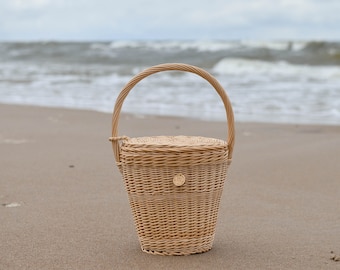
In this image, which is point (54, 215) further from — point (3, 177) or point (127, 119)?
point (127, 119)

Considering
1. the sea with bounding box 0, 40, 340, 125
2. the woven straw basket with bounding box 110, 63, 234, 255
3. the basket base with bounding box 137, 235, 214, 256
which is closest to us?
the woven straw basket with bounding box 110, 63, 234, 255

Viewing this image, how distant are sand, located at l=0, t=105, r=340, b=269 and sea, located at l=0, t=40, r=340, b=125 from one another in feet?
7.48

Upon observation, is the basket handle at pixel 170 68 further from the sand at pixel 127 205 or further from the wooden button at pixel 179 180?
the sand at pixel 127 205

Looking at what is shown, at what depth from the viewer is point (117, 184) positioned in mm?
4586

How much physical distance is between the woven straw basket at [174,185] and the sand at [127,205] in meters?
0.09

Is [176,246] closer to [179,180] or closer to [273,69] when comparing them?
[179,180]

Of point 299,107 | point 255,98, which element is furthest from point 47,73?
point 299,107

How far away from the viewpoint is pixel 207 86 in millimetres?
12828

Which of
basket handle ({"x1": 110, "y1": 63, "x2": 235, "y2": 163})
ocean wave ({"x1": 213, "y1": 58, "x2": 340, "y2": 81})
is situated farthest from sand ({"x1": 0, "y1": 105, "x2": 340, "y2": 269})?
ocean wave ({"x1": 213, "y1": 58, "x2": 340, "y2": 81})

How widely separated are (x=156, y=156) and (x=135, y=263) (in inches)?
20.2

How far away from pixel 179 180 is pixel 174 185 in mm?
39

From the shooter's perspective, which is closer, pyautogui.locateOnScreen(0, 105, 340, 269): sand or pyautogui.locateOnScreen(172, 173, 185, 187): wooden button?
pyautogui.locateOnScreen(172, 173, 185, 187): wooden button

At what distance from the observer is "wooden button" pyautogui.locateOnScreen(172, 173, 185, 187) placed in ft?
9.14

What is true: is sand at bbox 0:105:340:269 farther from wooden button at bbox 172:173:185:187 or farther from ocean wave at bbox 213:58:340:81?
ocean wave at bbox 213:58:340:81
